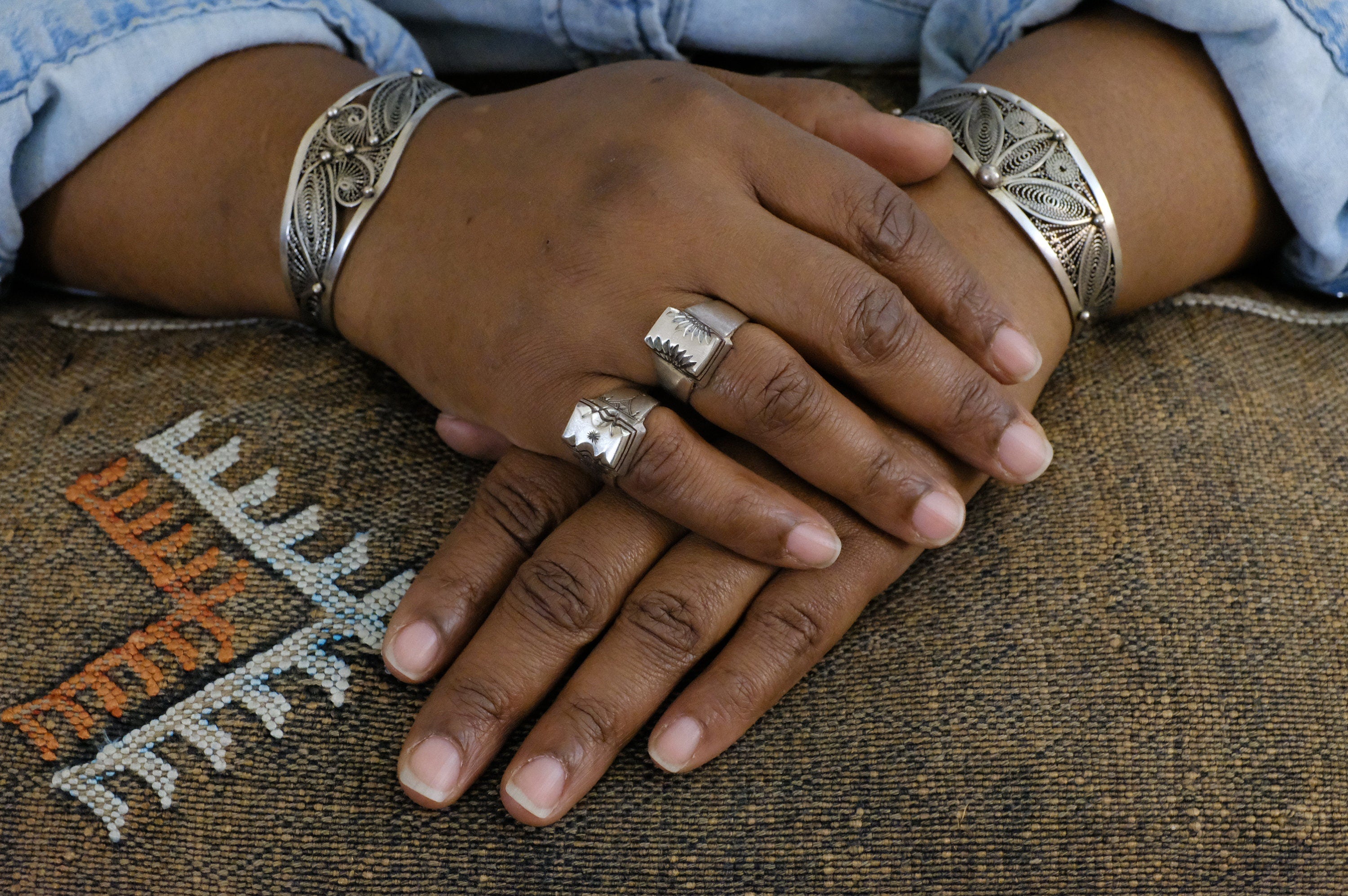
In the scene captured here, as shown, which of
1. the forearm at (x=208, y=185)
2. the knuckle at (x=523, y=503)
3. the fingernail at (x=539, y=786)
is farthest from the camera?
the forearm at (x=208, y=185)

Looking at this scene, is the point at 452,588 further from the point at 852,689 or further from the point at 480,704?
the point at 852,689

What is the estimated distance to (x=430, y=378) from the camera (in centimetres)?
87

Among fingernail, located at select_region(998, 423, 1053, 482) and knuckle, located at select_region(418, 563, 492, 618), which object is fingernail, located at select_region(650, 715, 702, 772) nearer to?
knuckle, located at select_region(418, 563, 492, 618)

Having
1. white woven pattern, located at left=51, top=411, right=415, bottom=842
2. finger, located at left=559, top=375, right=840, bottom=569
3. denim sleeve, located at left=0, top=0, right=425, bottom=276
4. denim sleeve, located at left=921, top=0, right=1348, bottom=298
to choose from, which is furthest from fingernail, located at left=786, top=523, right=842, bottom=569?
denim sleeve, located at left=0, top=0, right=425, bottom=276

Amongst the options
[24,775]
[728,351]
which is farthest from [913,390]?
[24,775]

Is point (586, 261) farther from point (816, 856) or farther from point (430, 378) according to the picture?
point (816, 856)

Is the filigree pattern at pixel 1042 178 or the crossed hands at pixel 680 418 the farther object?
the filigree pattern at pixel 1042 178

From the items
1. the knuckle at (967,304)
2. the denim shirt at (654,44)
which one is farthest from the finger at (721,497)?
the denim shirt at (654,44)

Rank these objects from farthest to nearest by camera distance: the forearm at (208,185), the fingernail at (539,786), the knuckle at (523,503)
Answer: the forearm at (208,185), the knuckle at (523,503), the fingernail at (539,786)

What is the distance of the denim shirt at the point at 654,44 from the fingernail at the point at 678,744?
0.75 metres

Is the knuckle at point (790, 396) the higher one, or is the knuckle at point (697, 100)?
the knuckle at point (697, 100)

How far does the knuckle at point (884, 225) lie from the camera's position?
781 millimetres

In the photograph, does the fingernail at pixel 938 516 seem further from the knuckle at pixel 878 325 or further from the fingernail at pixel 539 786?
the fingernail at pixel 539 786

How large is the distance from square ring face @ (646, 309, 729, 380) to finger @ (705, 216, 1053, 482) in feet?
0.15
